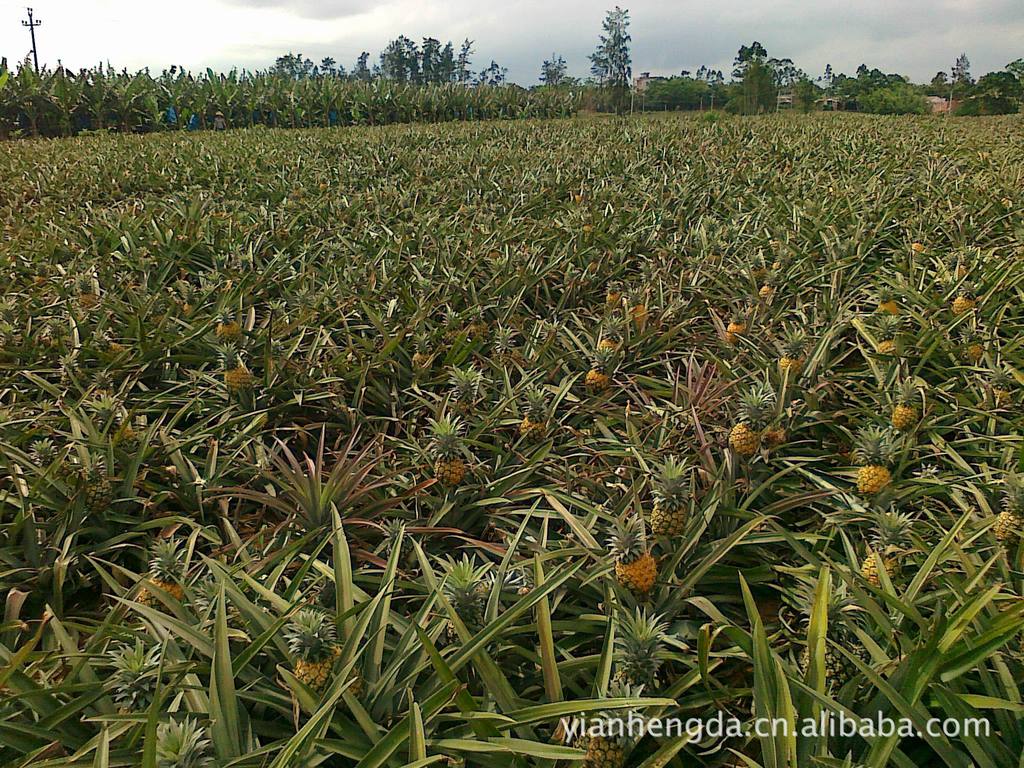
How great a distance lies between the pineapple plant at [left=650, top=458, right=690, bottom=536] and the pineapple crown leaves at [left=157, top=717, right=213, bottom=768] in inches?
29.1

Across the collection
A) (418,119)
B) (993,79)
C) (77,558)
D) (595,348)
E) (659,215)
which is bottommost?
(77,558)

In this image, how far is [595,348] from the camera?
7.14 ft

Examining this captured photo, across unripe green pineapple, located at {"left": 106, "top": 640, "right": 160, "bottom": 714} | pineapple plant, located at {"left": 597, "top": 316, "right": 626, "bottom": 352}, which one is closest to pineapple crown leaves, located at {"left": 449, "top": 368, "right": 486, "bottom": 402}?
pineapple plant, located at {"left": 597, "top": 316, "right": 626, "bottom": 352}

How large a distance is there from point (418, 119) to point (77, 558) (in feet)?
53.3

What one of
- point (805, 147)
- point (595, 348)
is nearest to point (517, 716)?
point (595, 348)

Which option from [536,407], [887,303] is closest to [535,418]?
[536,407]

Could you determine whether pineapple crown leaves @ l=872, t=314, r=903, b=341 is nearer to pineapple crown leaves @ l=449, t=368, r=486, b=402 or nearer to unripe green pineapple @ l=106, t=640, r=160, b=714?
pineapple crown leaves @ l=449, t=368, r=486, b=402

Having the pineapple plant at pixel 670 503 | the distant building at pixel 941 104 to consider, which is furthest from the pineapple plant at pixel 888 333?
the distant building at pixel 941 104

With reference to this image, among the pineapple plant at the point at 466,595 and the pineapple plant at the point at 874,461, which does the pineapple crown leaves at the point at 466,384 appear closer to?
the pineapple plant at the point at 466,595

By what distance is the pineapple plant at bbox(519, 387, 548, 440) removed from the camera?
170cm

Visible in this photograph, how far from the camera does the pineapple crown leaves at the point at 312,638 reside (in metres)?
0.92

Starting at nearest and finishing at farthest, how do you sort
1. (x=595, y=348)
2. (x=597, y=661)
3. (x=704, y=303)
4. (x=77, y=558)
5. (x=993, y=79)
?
1. (x=597, y=661)
2. (x=77, y=558)
3. (x=595, y=348)
4. (x=704, y=303)
5. (x=993, y=79)

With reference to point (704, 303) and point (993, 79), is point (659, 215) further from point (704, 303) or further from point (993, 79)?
point (993, 79)

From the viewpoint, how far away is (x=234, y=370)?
184 centimetres
